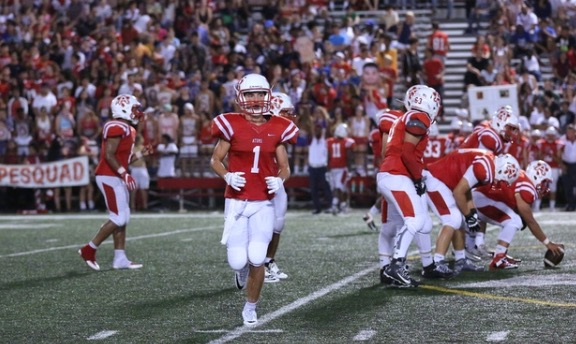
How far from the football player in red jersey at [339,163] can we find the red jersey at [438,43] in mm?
3309

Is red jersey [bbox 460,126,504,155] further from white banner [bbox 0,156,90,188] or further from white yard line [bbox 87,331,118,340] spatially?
white banner [bbox 0,156,90,188]

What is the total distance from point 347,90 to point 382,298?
41.5ft

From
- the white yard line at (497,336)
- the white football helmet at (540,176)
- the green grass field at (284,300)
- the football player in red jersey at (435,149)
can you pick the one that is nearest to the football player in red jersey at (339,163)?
the football player in red jersey at (435,149)

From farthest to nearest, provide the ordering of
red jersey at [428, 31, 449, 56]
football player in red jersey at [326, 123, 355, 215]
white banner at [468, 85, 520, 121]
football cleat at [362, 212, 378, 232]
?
red jersey at [428, 31, 449, 56] < football player in red jersey at [326, 123, 355, 215] < white banner at [468, 85, 520, 121] < football cleat at [362, 212, 378, 232]

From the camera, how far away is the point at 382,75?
2155 centimetres

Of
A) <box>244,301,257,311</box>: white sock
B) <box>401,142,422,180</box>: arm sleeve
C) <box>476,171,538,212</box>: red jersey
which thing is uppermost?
<box>401,142,422,180</box>: arm sleeve

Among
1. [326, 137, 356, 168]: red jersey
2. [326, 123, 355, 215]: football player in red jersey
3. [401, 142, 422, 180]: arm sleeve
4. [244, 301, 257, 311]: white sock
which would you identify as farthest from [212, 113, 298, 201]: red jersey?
[326, 137, 356, 168]: red jersey

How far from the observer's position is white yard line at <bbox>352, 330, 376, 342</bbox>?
714cm

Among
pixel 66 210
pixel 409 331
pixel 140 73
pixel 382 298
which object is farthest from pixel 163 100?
pixel 409 331

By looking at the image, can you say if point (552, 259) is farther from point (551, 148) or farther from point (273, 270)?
point (551, 148)

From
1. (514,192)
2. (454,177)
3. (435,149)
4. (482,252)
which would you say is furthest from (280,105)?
(435,149)

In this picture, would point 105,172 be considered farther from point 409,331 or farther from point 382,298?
point 409,331

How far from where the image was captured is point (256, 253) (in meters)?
7.79

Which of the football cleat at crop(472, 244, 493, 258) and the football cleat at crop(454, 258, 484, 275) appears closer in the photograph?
the football cleat at crop(454, 258, 484, 275)
